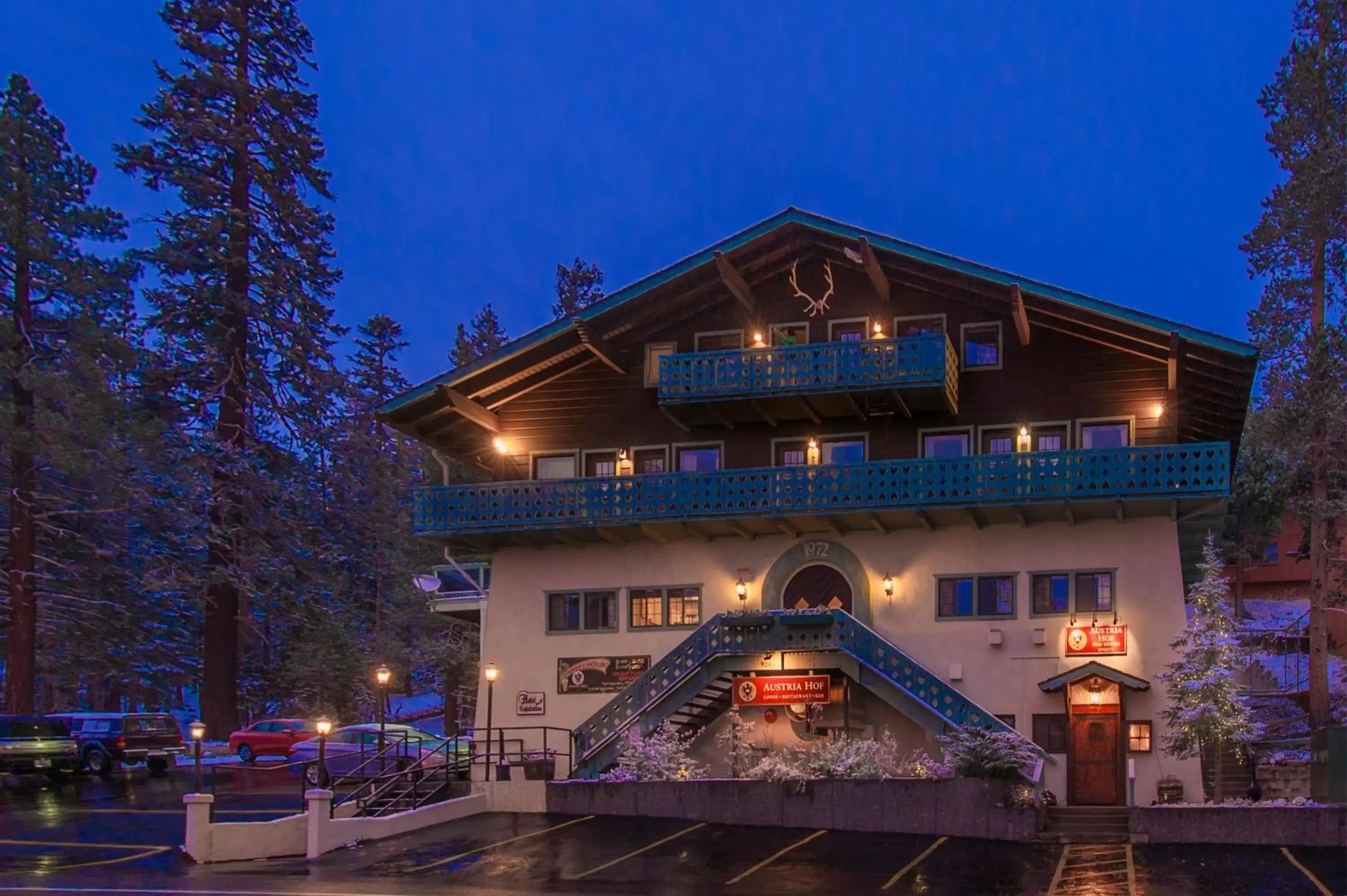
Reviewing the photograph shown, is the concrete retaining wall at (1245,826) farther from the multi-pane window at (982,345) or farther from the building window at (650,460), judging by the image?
the building window at (650,460)

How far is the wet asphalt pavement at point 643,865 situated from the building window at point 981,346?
1249 centimetres

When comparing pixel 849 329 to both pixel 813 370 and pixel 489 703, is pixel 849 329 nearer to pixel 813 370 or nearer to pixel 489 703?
pixel 813 370

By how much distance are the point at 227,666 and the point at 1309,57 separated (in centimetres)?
3969

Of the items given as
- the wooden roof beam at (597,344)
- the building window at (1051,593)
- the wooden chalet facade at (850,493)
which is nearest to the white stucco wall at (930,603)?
the wooden chalet facade at (850,493)

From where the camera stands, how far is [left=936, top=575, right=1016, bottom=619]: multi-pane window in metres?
30.5

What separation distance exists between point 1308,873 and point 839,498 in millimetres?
13249

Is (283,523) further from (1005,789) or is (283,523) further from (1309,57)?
(1309,57)

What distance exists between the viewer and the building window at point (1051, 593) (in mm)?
30078

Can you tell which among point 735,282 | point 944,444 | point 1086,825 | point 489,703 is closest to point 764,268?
point 735,282

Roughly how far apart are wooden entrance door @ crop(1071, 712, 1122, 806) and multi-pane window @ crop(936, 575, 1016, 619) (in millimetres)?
2918

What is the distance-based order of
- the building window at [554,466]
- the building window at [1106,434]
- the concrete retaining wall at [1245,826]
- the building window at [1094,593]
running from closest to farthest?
the concrete retaining wall at [1245,826] → the building window at [1094,593] → the building window at [1106,434] → the building window at [554,466]

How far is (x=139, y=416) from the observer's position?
45.5 m

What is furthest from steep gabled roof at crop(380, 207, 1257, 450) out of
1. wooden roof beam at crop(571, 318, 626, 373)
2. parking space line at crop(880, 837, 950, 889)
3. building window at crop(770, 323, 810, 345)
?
parking space line at crop(880, 837, 950, 889)

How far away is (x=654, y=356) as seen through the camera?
34.8 meters
